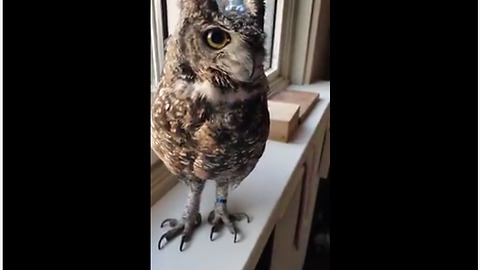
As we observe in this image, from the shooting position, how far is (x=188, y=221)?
0.53 metres

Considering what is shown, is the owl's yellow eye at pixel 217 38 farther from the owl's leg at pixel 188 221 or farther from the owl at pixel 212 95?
the owl's leg at pixel 188 221

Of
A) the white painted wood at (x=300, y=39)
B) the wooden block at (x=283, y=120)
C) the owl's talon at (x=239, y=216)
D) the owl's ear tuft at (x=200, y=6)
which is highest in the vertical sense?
the owl's ear tuft at (x=200, y=6)

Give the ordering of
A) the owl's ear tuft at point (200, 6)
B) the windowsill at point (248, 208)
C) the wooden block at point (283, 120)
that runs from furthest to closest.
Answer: the wooden block at point (283, 120) → the windowsill at point (248, 208) → the owl's ear tuft at point (200, 6)

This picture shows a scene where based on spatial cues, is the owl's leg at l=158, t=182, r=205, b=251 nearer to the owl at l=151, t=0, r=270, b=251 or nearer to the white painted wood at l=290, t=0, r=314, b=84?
the owl at l=151, t=0, r=270, b=251

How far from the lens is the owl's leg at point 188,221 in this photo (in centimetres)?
52

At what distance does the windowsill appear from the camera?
51 cm

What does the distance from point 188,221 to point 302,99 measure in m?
0.30

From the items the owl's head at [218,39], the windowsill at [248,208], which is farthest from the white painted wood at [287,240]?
the owl's head at [218,39]

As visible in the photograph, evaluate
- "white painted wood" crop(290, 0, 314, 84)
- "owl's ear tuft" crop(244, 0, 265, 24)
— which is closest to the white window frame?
"white painted wood" crop(290, 0, 314, 84)

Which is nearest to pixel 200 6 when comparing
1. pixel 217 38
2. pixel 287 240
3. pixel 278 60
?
pixel 217 38
